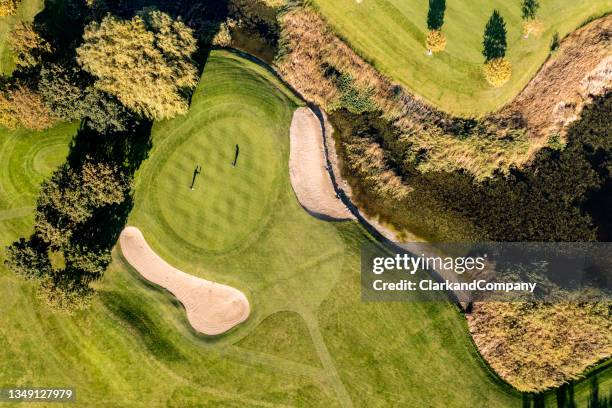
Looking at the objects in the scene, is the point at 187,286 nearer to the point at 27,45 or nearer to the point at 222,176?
the point at 222,176

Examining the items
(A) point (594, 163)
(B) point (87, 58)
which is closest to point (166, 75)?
(B) point (87, 58)

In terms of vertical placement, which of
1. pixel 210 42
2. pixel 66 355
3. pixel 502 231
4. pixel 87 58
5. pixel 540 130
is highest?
pixel 210 42

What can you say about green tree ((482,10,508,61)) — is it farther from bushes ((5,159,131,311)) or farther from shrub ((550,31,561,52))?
bushes ((5,159,131,311))

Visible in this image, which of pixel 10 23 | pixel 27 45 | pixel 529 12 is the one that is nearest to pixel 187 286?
pixel 27 45

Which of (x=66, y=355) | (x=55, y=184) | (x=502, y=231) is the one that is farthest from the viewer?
(x=502, y=231)

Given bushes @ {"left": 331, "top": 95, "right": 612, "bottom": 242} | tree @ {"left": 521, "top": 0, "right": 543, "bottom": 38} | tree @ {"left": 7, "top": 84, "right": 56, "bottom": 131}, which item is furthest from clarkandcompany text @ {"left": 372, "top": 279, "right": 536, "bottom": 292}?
tree @ {"left": 7, "top": 84, "right": 56, "bottom": 131}

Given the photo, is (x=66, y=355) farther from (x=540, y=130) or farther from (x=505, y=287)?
(x=540, y=130)

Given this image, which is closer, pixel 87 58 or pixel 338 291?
pixel 87 58
